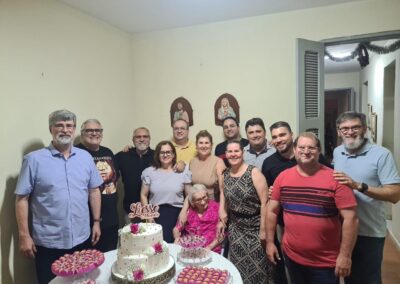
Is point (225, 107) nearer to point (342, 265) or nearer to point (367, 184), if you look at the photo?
point (367, 184)

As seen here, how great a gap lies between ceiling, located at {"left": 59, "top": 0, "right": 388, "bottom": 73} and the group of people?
3.87 feet

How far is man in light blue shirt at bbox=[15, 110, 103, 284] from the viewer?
2021 millimetres

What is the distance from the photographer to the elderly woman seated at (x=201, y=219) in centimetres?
234

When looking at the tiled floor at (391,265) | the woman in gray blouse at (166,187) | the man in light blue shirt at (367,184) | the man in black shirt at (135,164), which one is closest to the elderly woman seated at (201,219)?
the woman in gray blouse at (166,187)

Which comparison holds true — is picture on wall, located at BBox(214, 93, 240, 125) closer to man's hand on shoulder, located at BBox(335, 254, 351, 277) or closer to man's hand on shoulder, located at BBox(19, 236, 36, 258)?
man's hand on shoulder, located at BBox(335, 254, 351, 277)

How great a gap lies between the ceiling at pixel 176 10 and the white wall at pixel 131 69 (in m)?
0.10

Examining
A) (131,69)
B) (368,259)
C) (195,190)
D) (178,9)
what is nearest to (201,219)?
(195,190)

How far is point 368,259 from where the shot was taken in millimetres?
1947

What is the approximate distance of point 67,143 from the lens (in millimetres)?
2133

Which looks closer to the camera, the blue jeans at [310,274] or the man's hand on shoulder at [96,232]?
the blue jeans at [310,274]

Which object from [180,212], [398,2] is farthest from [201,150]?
[398,2]

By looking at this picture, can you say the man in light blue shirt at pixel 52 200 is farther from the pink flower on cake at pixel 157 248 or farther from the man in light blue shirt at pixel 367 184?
the man in light blue shirt at pixel 367 184

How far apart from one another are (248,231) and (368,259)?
2.55 feet

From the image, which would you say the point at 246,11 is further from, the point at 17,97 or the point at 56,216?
the point at 56,216
